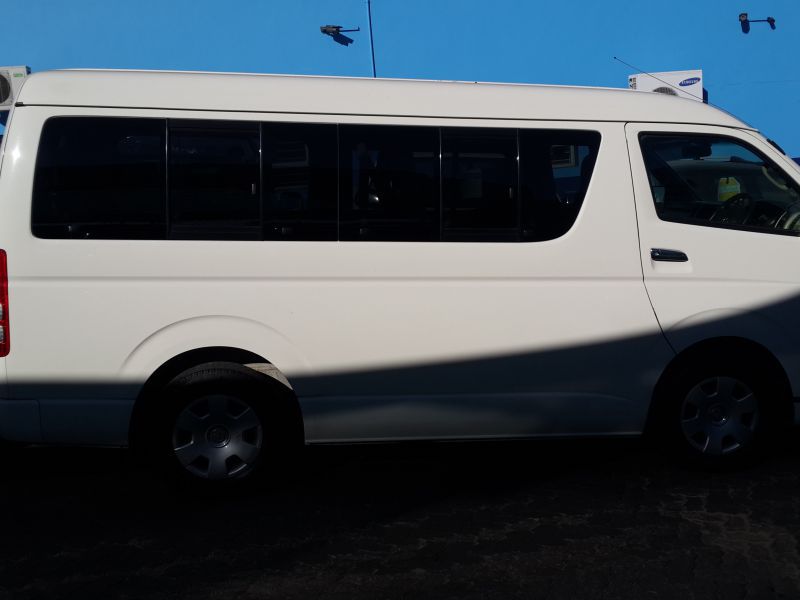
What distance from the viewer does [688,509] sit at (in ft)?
13.8

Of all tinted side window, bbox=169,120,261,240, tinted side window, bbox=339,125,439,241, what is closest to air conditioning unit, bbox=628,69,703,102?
tinted side window, bbox=339,125,439,241

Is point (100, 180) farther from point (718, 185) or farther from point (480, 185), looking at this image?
point (718, 185)

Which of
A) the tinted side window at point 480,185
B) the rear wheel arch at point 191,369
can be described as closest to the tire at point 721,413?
the tinted side window at point 480,185

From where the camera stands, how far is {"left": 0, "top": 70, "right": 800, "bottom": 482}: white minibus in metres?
4.11

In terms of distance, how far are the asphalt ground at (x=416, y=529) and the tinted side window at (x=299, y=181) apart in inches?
54.1

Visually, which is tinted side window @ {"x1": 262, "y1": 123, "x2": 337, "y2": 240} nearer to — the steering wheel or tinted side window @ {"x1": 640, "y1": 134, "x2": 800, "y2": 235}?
tinted side window @ {"x1": 640, "y1": 134, "x2": 800, "y2": 235}

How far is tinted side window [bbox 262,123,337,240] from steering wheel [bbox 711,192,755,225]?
201 centimetres

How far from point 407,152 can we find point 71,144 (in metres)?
1.61

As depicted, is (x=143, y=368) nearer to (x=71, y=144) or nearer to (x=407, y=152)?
(x=71, y=144)

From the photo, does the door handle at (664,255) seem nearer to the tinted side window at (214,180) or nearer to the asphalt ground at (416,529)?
the asphalt ground at (416,529)

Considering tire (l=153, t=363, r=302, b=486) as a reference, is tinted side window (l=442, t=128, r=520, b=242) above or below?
above

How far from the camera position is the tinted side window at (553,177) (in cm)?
438

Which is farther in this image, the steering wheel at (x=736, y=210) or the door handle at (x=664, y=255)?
the steering wheel at (x=736, y=210)

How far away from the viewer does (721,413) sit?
4.60 meters
